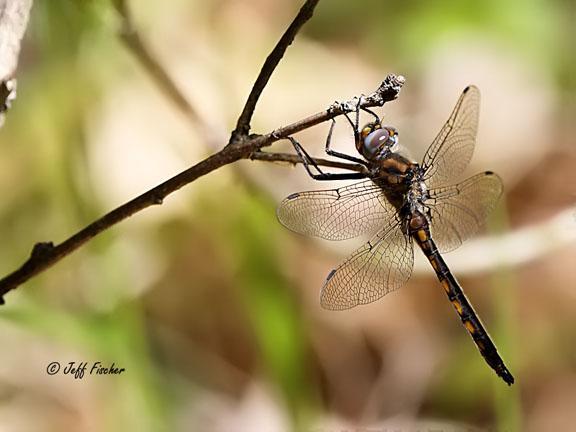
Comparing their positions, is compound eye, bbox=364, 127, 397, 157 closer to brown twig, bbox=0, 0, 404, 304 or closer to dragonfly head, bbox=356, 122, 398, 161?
dragonfly head, bbox=356, 122, 398, 161

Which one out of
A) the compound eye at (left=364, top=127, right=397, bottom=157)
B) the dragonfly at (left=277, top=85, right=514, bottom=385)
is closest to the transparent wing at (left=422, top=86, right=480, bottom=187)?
the dragonfly at (left=277, top=85, right=514, bottom=385)

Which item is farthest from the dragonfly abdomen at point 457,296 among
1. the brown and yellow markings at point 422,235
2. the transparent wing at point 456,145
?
the transparent wing at point 456,145

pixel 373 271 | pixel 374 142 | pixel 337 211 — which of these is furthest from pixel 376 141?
pixel 373 271

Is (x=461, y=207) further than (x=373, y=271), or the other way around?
(x=461, y=207)

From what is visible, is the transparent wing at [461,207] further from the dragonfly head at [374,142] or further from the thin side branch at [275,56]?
the thin side branch at [275,56]

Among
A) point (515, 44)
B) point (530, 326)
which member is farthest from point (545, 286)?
point (515, 44)

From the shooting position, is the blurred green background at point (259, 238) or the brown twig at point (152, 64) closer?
the brown twig at point (152, 64)

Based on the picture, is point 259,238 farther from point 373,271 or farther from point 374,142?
point 374,142
